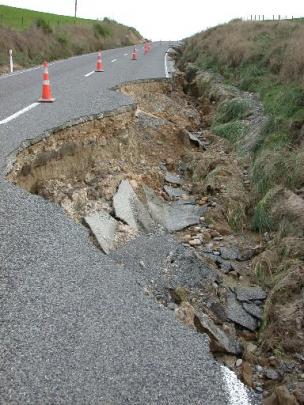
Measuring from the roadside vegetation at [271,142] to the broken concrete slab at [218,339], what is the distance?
0.36m

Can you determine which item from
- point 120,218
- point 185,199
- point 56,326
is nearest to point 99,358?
point 56,326

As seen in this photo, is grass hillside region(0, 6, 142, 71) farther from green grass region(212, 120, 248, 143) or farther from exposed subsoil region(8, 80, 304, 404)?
exposed subsoil region(8, 80, 304, 404)

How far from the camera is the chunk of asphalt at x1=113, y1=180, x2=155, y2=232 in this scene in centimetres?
594

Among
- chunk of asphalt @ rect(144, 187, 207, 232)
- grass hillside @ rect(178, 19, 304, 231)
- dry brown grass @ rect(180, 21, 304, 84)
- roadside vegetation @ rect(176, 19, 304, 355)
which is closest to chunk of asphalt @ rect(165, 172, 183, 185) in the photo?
chunk of asphalt @ rect(144, 187, 207, 232)

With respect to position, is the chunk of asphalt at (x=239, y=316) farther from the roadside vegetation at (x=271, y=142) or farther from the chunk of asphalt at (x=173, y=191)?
the chunk of asphalt at (x=173, y=191)

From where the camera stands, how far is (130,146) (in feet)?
28.2

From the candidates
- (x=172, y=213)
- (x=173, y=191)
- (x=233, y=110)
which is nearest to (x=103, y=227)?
(x=172, y=213)

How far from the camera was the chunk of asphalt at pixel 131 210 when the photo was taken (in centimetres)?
594

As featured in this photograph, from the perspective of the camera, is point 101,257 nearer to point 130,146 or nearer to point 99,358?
point 99,358

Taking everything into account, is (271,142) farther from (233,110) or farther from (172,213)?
(233,110)

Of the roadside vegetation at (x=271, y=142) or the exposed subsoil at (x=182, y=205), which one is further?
the roadside vegetation at (x=271, y=142)

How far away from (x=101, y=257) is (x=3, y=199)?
4.12 ft

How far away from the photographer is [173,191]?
816cm

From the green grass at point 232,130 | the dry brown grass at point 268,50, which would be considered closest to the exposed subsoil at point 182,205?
the green grass at point 232,130
